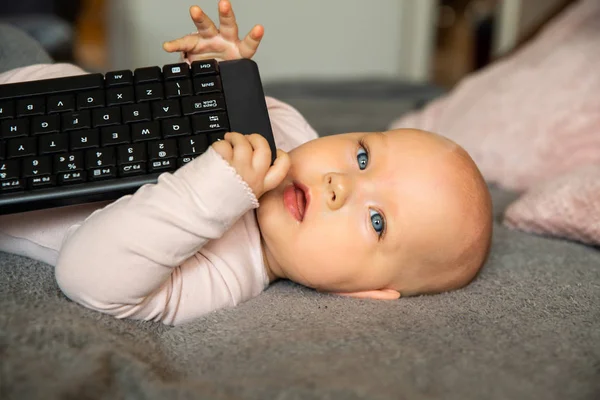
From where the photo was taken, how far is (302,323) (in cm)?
64

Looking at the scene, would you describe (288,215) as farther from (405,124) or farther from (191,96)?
(405,124)

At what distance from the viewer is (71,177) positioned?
66 cm

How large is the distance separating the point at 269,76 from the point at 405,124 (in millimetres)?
1536

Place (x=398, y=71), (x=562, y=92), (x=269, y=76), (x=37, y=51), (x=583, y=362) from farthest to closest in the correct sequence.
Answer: (x=398, y=71), (x=269, y=76), (x=562, y=92), (x=37, y=51), (x=583, y=362)

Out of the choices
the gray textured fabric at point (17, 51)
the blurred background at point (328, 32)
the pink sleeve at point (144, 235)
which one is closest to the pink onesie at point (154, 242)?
the pink sleeve at point (144, 235)

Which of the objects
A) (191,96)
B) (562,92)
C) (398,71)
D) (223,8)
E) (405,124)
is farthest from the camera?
(398,71)

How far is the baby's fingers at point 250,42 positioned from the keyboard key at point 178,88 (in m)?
0.18

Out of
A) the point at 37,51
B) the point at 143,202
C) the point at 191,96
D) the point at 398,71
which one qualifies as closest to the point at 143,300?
the point at 143,202

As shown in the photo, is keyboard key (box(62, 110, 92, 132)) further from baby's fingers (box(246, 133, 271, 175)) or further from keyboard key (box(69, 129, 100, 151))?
baby's fingers (box(246, 133, 271, 175))

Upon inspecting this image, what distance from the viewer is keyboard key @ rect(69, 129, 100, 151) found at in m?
0.68

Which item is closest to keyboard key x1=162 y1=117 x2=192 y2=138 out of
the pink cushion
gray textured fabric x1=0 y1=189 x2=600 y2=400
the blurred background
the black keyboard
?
the black keyboard

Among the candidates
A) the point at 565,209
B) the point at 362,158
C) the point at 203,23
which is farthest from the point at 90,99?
the point at 565,209

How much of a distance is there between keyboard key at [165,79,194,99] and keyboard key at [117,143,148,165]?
0.08 meters

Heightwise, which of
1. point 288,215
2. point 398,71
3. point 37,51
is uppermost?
point 37,51
